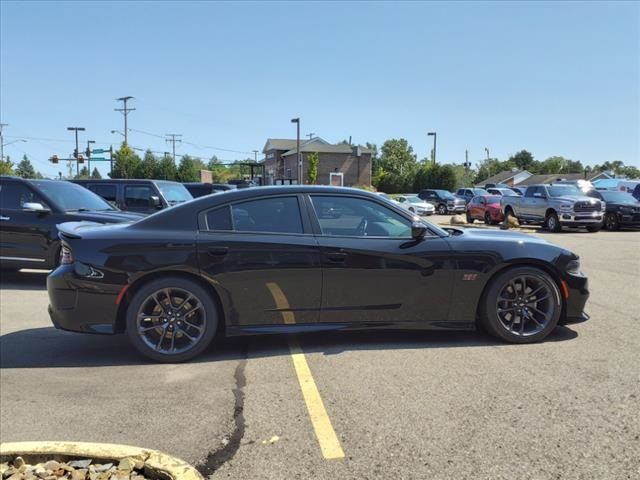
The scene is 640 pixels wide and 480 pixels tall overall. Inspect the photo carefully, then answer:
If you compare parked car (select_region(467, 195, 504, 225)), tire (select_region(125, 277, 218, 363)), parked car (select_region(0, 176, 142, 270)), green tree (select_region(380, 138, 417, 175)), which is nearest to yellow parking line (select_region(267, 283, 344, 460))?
tire (select_region(125, 277, 218, 363))

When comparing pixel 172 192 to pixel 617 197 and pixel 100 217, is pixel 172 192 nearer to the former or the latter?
pixel 100 217

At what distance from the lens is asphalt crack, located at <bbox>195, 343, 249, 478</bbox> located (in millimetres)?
2968

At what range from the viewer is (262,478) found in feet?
9.31

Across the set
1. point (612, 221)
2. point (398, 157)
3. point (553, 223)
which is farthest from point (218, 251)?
point (398, 157)

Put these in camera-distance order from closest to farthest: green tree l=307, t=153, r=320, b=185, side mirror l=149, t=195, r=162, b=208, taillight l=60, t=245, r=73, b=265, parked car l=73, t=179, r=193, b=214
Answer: taillight l=60, t=245, r=73, b=265, side mirror l=149, t=195, r=162, b=208, parked car l=73, t=179, r=193, b=214, green tree l=307, t=153, r=320, b=185

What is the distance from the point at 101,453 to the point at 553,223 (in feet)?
65.7

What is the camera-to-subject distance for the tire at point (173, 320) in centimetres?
471

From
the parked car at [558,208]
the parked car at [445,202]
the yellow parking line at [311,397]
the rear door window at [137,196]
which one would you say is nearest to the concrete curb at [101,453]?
the yellow parking line at [311,397]

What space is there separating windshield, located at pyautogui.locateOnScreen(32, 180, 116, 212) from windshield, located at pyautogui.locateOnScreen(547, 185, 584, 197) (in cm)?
1692

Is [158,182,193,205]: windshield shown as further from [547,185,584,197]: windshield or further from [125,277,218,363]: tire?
[547,185,584,197]: windshield

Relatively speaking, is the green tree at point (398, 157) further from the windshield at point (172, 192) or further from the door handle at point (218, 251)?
the door handle at point (218, 251)

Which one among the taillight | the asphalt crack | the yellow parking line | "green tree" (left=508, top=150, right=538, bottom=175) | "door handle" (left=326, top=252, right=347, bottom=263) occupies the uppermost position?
"green tree" (left=508, top=150, right=538, bottom=175)

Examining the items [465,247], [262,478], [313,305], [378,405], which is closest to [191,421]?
[262,478]

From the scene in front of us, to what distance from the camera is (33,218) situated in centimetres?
880
